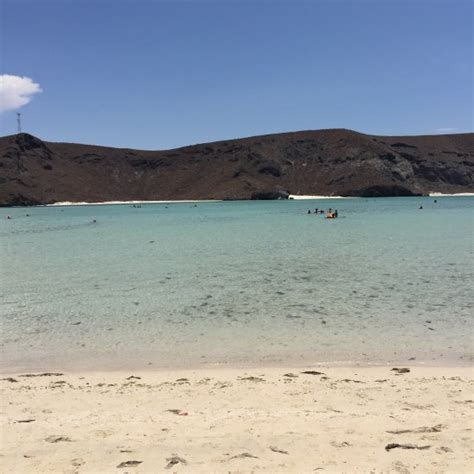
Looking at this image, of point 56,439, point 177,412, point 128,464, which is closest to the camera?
point 128,464

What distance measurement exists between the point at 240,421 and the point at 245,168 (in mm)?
144477

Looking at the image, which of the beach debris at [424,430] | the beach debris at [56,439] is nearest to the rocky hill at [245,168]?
the beach debris at [424,430]

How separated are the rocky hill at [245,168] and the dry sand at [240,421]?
406 ft

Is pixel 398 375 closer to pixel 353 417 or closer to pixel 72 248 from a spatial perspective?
pixel 353 417

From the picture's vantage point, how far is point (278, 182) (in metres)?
145

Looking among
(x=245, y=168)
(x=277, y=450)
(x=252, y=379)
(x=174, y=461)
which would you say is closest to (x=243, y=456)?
(x=277, y=450)

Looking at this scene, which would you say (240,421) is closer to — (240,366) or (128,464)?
(128,464)

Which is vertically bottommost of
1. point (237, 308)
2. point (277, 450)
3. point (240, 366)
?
point (240, 366)

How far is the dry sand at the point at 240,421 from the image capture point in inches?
180

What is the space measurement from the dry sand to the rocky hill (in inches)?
4876

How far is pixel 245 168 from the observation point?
148250 mm

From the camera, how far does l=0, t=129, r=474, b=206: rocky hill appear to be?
136 metres

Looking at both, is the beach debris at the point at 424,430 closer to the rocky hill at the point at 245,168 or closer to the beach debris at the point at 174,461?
the beach debris at the point at 174,461

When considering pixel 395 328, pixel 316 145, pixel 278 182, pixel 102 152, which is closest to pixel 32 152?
pixel 102 152
